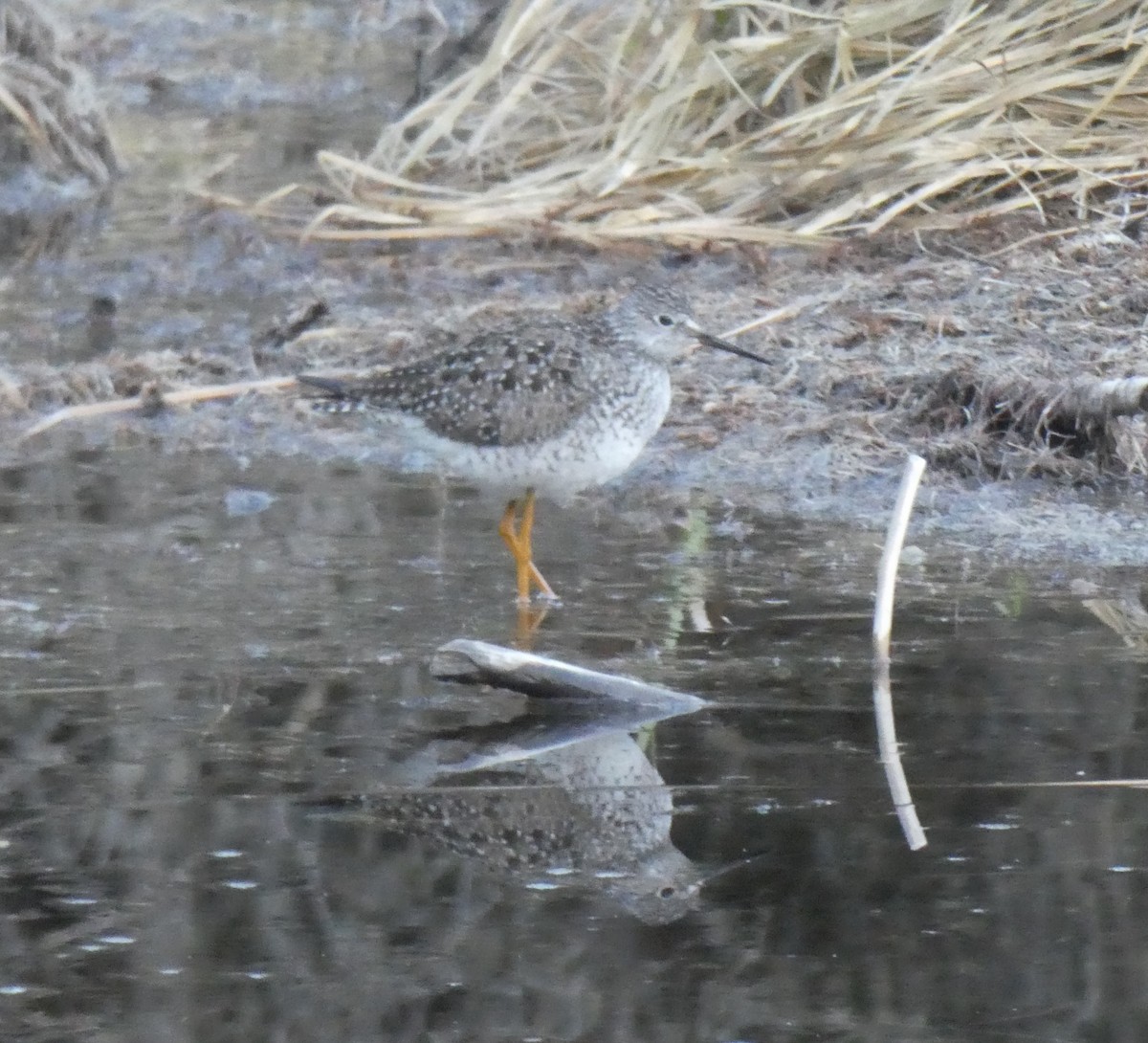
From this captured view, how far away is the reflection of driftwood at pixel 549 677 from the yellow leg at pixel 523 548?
3.40 ft

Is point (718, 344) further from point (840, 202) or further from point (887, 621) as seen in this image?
point (840, 202)

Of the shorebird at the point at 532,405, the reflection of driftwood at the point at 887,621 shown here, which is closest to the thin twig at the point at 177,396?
the shorebird at the point at 532,405

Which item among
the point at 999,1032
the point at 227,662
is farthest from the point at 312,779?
the point at 999,1032

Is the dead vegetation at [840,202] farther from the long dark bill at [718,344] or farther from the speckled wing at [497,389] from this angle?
the speckled wing at [497,389]

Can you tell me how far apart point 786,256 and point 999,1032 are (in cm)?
582

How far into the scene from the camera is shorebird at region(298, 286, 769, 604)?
20.9 ft

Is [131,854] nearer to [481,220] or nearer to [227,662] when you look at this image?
[227,662]

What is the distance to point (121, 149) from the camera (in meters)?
13.0

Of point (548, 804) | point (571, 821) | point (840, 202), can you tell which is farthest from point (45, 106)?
point (571, 821)

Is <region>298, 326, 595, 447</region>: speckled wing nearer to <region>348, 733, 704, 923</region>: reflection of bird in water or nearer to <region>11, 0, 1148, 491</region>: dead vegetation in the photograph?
<region>11, 0, 1148, 491</region>: dead vegetation

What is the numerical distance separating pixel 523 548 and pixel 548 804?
183 centimetres

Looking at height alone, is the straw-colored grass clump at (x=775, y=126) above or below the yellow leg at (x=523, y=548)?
above

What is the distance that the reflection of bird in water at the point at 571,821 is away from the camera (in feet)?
12.9

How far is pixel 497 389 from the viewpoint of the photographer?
21.1ft
